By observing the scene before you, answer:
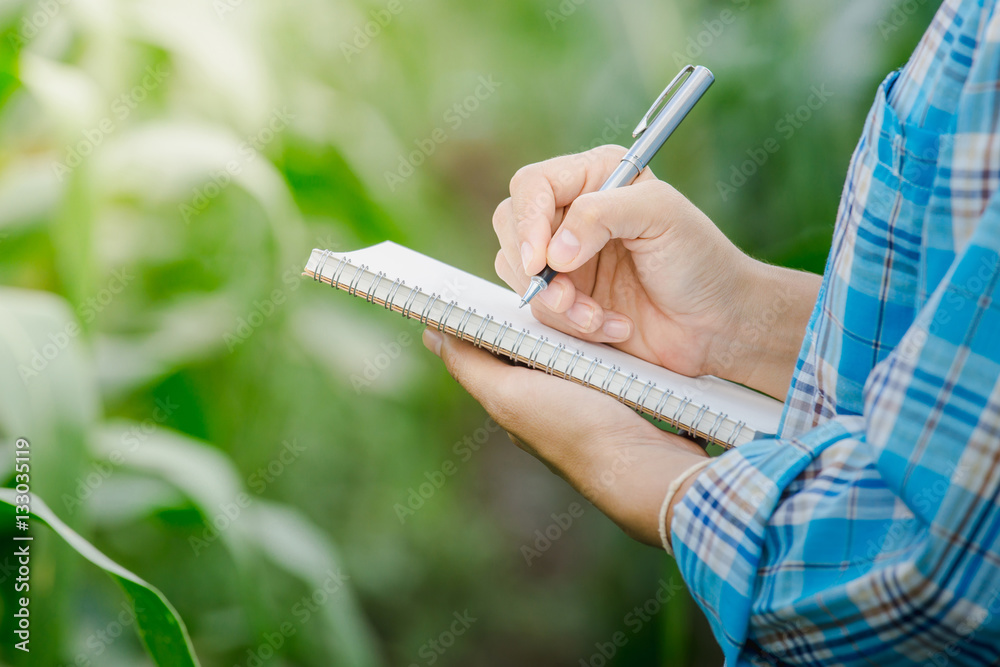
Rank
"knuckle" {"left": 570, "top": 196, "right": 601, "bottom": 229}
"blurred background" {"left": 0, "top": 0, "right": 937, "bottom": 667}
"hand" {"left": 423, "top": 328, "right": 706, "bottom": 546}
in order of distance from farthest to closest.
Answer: "blurred background" {"left": 0, "top": 0, "right": 937, "bottom": 667} < "knuckle" {"left": 570, "top": 196, "right": 601, "bottom": 229} < "hand" {"left": 423, "top": 328, "right": 706, "bottom": 546}

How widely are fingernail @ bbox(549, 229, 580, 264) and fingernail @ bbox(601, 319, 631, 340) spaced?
7cm

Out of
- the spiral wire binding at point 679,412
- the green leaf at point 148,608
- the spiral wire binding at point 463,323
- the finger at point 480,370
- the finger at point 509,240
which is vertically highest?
the finger at point 509,240

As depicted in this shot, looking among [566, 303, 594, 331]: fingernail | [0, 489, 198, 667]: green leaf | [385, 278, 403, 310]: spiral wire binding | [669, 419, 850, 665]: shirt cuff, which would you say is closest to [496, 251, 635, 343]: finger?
[566, 303, 594, 331]: fingernail

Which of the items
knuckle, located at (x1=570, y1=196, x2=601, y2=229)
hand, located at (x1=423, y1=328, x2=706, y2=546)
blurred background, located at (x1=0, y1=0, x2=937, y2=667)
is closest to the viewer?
hand, located at (x1=423, y1=328, x2=706, y2=546)

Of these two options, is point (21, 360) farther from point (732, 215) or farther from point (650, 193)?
point (732, 215)

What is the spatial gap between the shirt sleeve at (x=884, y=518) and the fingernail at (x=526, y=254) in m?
0.22

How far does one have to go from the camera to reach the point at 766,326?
0.54 meters

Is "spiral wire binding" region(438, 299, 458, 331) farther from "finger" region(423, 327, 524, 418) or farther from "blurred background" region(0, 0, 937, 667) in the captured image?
"blurred background" region(0, 0, 937, 667)

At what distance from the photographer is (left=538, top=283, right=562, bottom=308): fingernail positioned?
493 millimetres

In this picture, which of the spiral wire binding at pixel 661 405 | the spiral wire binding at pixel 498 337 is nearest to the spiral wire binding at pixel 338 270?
the spiral wire binding at pixel 498 337

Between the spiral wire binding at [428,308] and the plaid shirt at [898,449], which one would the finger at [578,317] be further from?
the plaid shirt at [898,449]

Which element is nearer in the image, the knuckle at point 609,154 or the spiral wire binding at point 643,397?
the spiral wire binding at point 643,397

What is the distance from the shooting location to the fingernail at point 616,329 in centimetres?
53

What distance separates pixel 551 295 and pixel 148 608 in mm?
332
